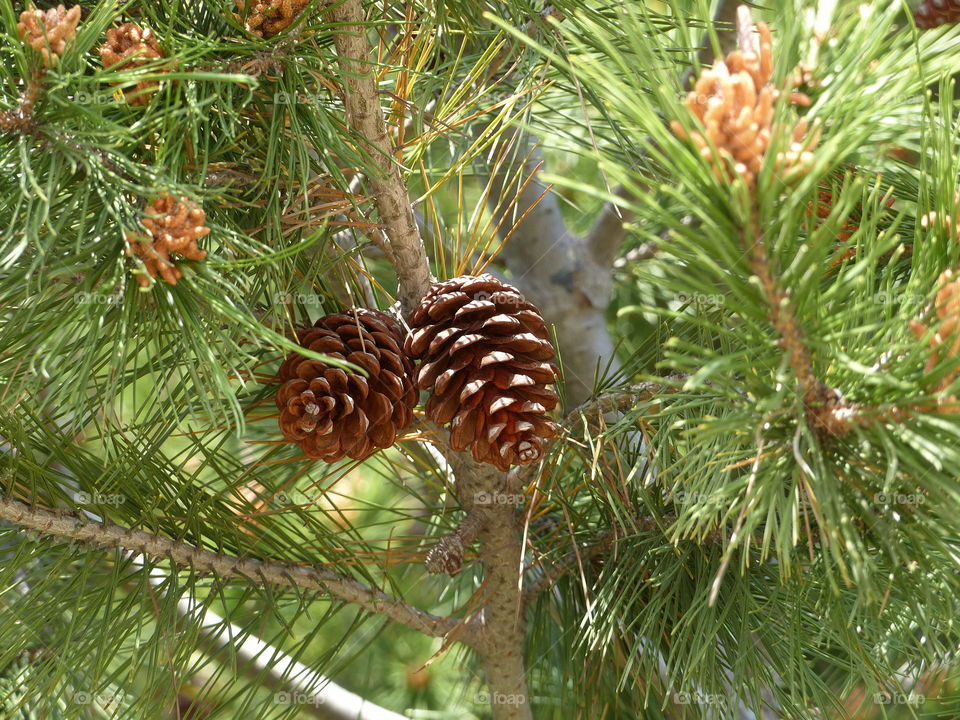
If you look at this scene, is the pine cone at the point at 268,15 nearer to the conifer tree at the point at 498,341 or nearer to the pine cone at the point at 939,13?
the conifer tree at the point at 498,341

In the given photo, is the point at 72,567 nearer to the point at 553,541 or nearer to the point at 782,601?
the point at 553,541

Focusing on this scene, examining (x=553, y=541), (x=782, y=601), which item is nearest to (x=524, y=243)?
(x=553, y=541)

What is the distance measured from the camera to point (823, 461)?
42cm

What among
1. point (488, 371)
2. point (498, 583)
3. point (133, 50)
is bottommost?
point (498, 583)

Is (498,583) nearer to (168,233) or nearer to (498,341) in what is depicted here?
(498,341)

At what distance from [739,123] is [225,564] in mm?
436

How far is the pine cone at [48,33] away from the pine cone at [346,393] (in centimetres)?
21

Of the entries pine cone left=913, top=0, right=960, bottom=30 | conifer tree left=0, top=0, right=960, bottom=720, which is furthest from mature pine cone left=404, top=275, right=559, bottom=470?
pine cone left=913, top=0, right=960, bottom=30

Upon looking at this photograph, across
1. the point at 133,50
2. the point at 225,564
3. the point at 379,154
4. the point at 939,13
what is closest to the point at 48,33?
the point at 133,50

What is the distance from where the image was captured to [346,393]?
562mm

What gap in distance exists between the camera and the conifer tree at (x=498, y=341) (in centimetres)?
40

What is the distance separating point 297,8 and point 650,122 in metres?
0.23

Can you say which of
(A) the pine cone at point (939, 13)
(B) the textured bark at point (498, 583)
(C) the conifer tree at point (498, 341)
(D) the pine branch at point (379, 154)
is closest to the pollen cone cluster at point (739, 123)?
(C) the conifer tree at point (498, 341)

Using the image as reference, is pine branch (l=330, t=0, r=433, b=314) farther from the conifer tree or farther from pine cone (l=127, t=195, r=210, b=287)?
pine cone (l=127, t=195, r=210, b=287)
